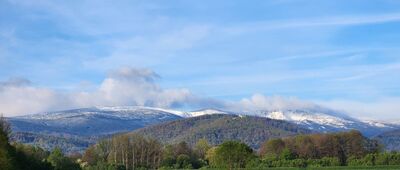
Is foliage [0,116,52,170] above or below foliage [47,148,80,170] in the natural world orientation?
above

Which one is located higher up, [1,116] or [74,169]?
[1,116]

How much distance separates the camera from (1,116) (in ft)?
404

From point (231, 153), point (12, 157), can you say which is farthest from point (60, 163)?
point (12, 157)

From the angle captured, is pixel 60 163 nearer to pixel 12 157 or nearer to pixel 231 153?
pixel 231 153

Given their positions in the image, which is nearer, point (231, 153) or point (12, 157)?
point (12, 157)

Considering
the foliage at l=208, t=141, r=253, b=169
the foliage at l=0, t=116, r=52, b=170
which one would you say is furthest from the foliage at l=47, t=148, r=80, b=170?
the foliage at l=208, t=141, r=253, b=169

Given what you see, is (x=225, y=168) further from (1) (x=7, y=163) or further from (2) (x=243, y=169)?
(1) (x=7, y=163)

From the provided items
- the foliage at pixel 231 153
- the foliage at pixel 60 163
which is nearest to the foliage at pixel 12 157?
the foliage at pixel 60 163

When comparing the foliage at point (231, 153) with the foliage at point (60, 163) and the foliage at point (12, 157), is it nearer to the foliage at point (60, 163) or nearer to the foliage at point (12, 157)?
the foliage at point (60, 163)

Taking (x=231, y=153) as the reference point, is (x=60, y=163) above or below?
below

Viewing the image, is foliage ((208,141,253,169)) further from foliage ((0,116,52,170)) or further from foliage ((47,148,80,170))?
foliage ((0,116,52,170))

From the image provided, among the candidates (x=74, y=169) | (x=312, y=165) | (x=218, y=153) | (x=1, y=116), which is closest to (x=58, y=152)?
(x=74, y=169)

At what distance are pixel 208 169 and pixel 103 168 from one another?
3153 cm

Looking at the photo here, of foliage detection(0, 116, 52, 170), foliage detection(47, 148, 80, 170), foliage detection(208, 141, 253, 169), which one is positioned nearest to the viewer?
foliage detection(0, 116, 52, 170)
